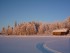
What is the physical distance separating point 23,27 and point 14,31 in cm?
296

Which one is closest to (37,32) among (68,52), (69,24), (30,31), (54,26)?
(30,31)

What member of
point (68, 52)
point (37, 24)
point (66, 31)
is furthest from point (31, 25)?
point (68, 52)

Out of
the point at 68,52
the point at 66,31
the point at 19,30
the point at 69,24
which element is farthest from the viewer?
the point at 19,30

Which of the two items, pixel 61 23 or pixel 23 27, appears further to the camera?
pixel 23 27

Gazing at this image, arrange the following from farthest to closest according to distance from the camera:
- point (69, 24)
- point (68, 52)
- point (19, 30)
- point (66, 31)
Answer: point (19, 30) → point (69, 24) → point (66, 31) → point (68, 52)

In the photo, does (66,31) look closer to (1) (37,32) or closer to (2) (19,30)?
(1) (37,32)

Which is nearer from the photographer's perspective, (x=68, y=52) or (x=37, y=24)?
(x=68, y=52)

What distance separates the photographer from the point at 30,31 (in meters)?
38.5

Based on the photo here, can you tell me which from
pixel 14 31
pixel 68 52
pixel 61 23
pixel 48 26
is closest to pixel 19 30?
pixel 14 31

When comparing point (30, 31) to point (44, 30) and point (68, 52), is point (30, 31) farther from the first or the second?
point (68, 52)

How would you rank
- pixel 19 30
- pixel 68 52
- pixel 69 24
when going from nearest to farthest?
pixel 68 52 → pixel 69 24 → pixel 19 30

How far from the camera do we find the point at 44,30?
132 ft

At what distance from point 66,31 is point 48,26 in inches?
357

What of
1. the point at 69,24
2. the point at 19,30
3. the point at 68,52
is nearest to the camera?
the point at 68,52
